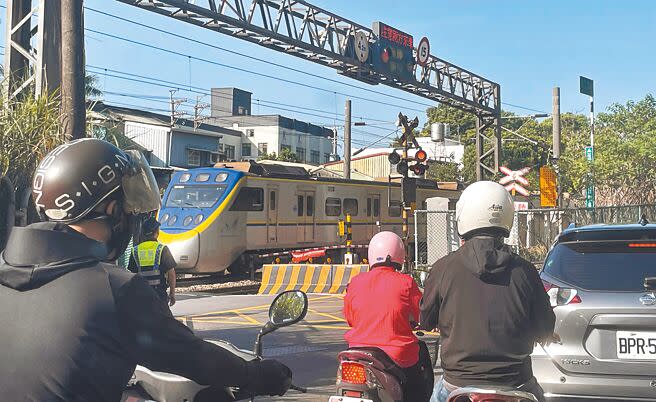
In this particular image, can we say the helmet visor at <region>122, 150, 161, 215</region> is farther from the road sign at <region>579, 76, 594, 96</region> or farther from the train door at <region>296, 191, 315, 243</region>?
the road sign at <region>579, 76, 594, 96</region>

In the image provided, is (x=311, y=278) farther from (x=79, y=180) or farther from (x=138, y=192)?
(x=79, y=180)

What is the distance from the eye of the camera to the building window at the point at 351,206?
80.2 feet

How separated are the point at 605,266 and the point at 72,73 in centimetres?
581

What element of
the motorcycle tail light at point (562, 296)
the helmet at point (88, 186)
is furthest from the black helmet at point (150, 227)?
the helmet at point (88, 186)

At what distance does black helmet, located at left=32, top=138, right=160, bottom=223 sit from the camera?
2.04 meters

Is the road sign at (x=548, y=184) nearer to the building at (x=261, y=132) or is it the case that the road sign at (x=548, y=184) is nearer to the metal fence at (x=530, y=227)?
the metal fence at (x=530, y=227)

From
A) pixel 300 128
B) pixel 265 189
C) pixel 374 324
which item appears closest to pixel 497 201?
pixel 374 324

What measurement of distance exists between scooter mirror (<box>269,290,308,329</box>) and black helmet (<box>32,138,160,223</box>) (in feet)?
2.31

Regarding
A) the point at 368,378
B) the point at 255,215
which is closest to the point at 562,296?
the point at 368,378

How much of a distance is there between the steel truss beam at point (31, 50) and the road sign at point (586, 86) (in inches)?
815

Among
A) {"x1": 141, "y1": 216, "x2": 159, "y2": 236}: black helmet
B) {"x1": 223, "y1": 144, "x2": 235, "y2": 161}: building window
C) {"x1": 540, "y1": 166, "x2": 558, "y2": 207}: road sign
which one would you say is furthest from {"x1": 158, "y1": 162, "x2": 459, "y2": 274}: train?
{"x1": 223, "y1": 144, "x2": 235, "y2": 161}: building window

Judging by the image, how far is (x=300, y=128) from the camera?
6994 cm

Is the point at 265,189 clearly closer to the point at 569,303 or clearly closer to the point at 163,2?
the point at 163,2

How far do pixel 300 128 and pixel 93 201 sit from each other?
68258mm
